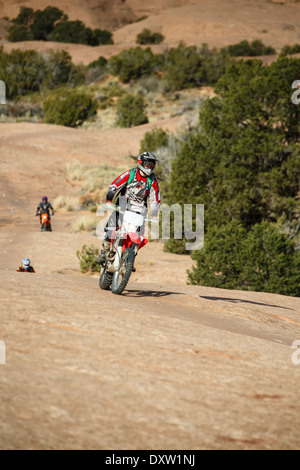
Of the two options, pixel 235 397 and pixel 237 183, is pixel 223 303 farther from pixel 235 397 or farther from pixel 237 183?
pixel 237 183

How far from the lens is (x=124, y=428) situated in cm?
350

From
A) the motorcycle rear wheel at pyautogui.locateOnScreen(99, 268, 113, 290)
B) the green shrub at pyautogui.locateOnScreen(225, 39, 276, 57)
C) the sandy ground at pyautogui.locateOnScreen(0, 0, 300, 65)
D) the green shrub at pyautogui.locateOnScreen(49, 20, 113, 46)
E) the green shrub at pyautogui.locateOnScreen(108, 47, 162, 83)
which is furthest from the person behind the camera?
→ the green shrub at pyautogui.locateOnScreen(49, 20, 113, 46)


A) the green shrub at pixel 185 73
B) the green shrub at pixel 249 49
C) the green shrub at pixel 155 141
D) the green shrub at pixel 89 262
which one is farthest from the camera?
the green shrub at pixel 249 49

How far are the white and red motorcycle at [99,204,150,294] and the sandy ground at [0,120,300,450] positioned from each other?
34 cm

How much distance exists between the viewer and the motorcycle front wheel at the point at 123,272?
27.5ft

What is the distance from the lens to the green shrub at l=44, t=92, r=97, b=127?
170 ft

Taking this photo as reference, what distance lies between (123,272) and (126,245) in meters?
0.44

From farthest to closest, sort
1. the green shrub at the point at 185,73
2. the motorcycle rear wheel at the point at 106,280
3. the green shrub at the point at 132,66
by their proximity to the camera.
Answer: the green shrub at the point at 132,66
the green shrub at the point at 185,73
the motorcycle rear wheel at the point at 106,280

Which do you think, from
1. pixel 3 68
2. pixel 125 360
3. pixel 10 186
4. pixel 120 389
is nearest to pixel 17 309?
pixel 125 360

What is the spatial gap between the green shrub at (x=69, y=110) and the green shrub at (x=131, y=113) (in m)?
3.52

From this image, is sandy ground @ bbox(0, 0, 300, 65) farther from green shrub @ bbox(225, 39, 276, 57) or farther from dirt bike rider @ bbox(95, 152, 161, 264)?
dirt bike rider @ bbox(95, 152, 161, 264)

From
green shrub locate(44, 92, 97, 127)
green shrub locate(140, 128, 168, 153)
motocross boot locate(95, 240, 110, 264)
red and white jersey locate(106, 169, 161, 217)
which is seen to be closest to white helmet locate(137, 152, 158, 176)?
red and white jersey locate(106, 169, 161, 217)

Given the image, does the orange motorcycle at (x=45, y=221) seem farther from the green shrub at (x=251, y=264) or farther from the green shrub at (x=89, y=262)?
the green shrub at (x=251, y=264)

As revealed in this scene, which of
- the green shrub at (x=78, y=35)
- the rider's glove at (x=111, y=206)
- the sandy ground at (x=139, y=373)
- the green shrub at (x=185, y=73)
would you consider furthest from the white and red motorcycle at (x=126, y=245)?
the green shrub at (x=78, y=35)
